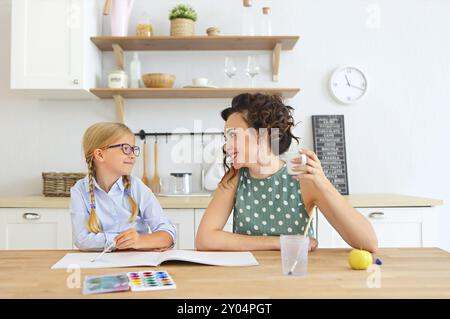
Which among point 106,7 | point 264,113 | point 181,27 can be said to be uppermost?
point 106,7

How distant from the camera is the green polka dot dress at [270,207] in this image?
1.59 meters

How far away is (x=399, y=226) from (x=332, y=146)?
2.38 ft

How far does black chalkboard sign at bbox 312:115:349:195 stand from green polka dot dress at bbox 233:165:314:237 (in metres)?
1.51

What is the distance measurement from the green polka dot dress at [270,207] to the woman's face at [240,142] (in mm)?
92

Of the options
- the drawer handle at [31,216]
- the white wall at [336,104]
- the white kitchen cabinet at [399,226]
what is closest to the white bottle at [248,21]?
the white wall at [336,104]

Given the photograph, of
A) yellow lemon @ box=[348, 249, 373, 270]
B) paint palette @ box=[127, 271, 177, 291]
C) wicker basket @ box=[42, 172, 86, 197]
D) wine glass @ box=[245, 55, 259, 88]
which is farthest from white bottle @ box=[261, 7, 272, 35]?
paint palette @ box=[127, 271, 177, 291]

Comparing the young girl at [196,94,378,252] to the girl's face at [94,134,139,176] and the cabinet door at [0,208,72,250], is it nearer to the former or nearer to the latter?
the girl's face at [94,134,139,176]

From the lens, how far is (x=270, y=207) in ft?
5.33

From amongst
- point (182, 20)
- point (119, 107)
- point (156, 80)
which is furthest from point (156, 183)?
point (182, 20)

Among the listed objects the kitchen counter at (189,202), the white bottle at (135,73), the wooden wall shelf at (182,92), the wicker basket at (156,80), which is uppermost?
the white bottle at (135,73)

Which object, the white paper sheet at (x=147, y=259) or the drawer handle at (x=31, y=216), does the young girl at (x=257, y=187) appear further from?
the drawer handle at (x=31, y=216)

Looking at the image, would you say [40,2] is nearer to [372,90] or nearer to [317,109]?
[317,109]

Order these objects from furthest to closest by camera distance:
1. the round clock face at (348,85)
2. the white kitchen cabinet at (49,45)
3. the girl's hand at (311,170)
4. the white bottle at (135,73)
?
the round clock face at (348,85) < the white bottle at (135,73) < the white kitchen cabinet at (49,45) < the girl's hand at (311,170)

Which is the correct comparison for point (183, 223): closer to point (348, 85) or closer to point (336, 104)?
point (336, 104)
